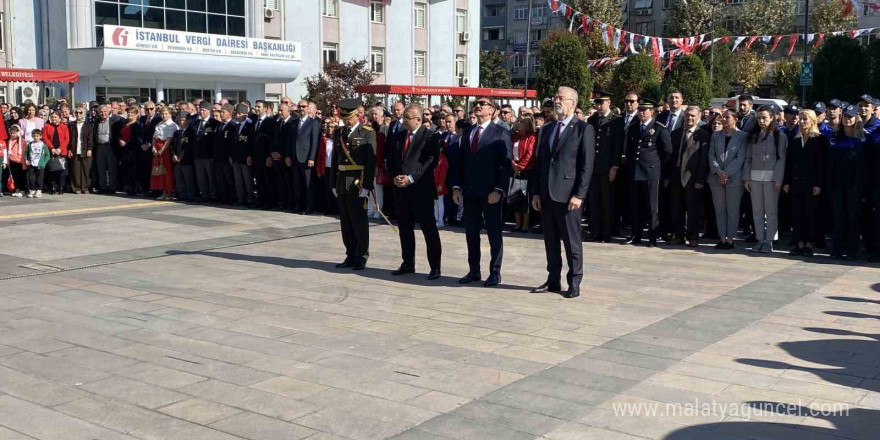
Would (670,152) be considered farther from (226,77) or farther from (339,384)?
(226,77)

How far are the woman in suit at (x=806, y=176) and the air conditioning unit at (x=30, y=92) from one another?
28.6 meters

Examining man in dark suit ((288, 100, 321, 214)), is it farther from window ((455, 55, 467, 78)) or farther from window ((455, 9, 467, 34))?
window ((455, 9, 467, 34))

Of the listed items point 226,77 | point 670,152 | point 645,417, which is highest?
point 226,77

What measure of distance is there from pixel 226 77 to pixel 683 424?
40.1 meters

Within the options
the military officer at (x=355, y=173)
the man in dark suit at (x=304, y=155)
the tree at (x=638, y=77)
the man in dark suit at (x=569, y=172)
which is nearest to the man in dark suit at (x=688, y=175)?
the man in dark suit at (x=569, y=172)

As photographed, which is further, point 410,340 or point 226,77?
point 226,77

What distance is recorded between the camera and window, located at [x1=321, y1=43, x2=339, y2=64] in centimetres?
4912

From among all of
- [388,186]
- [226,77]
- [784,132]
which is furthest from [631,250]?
[226,77]

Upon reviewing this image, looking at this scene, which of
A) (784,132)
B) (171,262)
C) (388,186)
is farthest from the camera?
(388,186)

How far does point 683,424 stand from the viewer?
535 cm

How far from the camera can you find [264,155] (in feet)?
55.9

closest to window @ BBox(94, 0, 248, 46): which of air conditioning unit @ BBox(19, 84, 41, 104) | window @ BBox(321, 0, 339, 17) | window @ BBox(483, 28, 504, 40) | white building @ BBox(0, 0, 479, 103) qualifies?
white building @ BBox(0, 0, 479, 103)

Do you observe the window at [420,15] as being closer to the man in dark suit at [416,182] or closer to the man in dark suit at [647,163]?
the man in dark suit at [647,163]

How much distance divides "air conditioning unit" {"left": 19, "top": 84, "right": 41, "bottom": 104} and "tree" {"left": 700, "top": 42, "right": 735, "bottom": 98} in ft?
124
